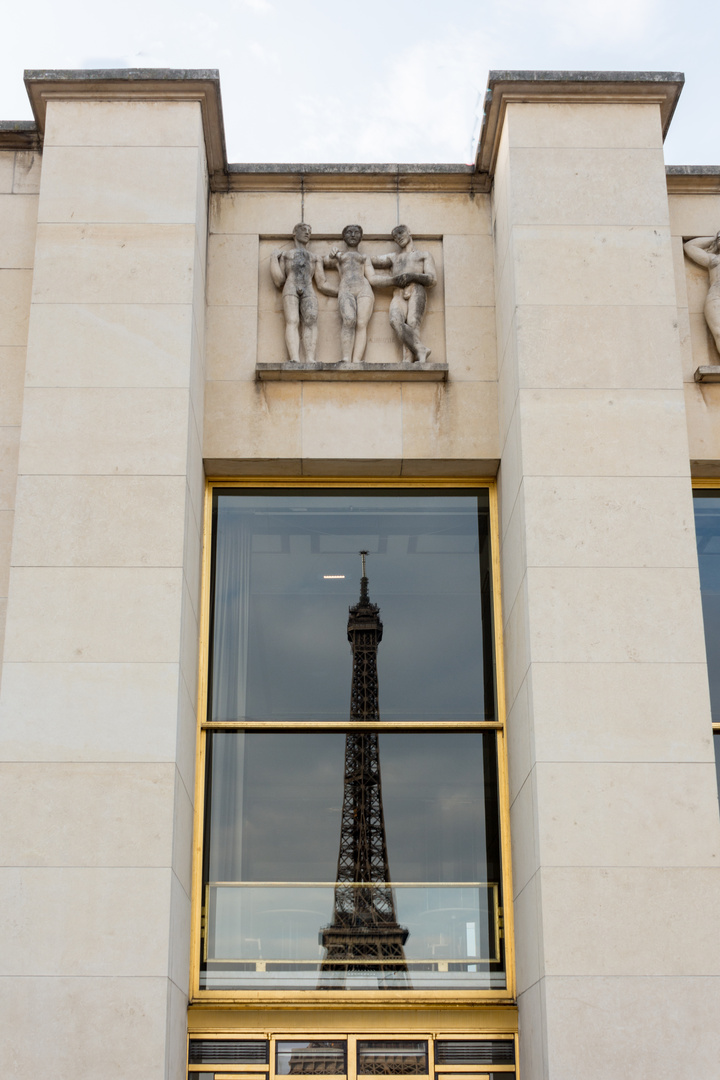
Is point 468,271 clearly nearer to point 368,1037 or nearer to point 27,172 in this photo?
point 27,172

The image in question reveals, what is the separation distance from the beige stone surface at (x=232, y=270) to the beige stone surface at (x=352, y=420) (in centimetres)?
132

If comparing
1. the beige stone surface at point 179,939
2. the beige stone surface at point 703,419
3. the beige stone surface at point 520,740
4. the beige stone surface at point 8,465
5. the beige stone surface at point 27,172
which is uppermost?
the beige stone surface at point 27,172

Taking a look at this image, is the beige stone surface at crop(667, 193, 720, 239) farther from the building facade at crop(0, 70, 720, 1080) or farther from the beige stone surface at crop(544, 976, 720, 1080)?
the beige stone surface at crop(544, 976, 720, 1080)

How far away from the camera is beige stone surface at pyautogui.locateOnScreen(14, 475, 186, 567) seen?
36.6ft

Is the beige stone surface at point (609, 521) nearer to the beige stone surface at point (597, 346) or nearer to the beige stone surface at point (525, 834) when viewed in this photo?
the beige stone surface at point (597, 346)

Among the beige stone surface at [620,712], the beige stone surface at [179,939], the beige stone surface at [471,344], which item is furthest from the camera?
the beige stone surface at [471,344]

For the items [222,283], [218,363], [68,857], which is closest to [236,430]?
[218,363]

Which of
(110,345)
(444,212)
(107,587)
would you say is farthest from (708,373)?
(107,587)

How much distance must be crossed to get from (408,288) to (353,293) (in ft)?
1.91

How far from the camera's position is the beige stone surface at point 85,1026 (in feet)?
31.7

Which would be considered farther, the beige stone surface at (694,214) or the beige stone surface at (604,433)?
the beige stone surface at (694,214)

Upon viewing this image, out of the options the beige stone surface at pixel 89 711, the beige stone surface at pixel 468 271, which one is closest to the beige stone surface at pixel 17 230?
the beige stone surface at pixel 468 271

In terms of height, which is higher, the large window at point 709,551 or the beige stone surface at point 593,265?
the beige stone surface at point 593,265

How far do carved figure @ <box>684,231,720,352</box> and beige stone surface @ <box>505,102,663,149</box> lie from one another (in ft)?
3.91
